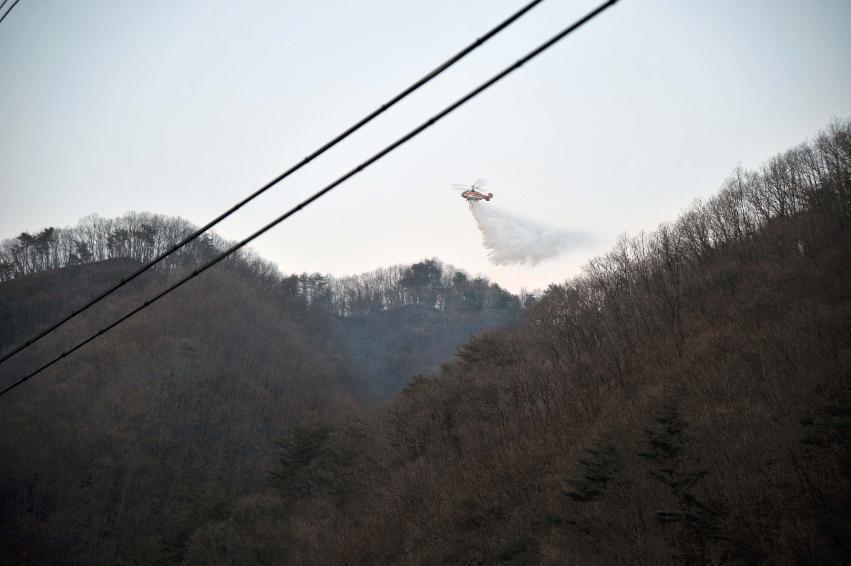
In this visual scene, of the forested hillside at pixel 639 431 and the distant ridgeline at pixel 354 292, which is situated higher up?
the distant ridgeline at pixel 354 292

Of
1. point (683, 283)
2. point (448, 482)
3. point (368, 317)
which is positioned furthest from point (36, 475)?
point (368, 317)

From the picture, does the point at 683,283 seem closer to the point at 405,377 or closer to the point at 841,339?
the point at 841,339

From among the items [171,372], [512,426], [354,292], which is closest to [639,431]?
[512,426]

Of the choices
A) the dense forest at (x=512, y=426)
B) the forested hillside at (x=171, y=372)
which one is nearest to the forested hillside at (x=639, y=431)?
the dense forest at (x=512, y=426)

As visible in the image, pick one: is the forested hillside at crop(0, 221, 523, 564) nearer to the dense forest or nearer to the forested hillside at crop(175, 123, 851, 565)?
the dense forest

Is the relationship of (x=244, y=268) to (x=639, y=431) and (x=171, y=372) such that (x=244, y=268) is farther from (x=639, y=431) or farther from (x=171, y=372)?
(x=639, y=431)

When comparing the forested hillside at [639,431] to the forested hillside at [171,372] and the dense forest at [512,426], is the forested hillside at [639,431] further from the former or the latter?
the forested hillside at [171,372]
